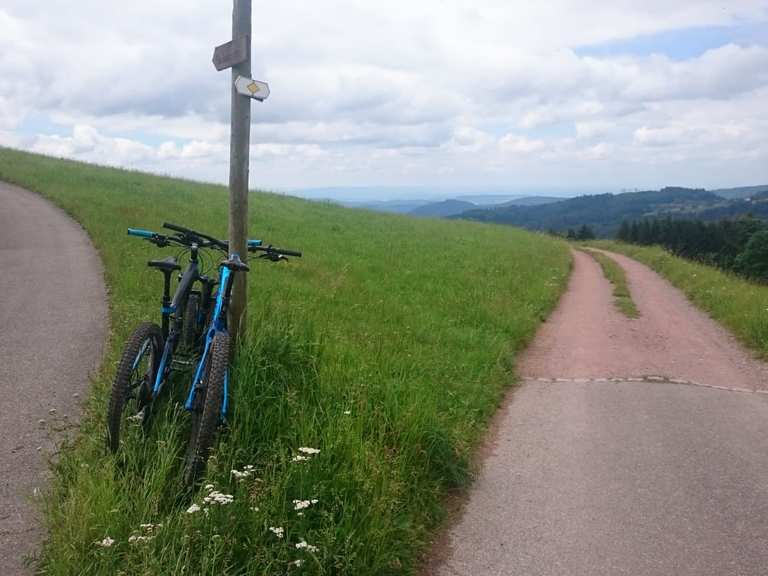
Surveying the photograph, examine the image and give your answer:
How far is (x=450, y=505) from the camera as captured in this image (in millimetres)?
4164

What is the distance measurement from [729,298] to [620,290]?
3019 millimetres

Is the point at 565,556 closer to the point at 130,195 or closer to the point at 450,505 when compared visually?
the point at 450,505

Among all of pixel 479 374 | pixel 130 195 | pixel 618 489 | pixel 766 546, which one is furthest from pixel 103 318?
pixel 130 195

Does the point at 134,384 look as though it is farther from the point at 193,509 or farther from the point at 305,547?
the point at 305,547

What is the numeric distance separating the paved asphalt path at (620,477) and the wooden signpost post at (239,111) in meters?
2.42

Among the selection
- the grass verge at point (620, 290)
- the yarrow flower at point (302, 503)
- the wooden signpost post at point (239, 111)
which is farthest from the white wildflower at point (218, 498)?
the grass verge at point (620, 290)

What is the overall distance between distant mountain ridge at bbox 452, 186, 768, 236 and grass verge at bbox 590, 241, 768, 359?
9294cm

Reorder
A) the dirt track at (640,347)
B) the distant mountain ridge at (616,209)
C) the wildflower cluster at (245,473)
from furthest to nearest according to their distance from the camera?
1. the distant mountain ridge at (616,209)
2. the dirt track at (640,347)
3. the wildflower cluster at (245,473)

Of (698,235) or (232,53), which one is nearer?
(232,53)

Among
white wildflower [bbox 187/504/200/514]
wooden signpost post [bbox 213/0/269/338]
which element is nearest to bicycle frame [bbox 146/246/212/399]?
wooden signpost post [bbox 213/0/269/338]

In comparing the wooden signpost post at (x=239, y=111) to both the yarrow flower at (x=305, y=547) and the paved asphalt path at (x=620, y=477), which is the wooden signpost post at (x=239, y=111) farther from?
the paved asphalt path at (x=620, y=477)

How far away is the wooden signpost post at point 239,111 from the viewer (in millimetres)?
4188

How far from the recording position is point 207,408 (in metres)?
3.48

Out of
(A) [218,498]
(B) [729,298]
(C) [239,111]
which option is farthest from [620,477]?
(B) [729,298]
